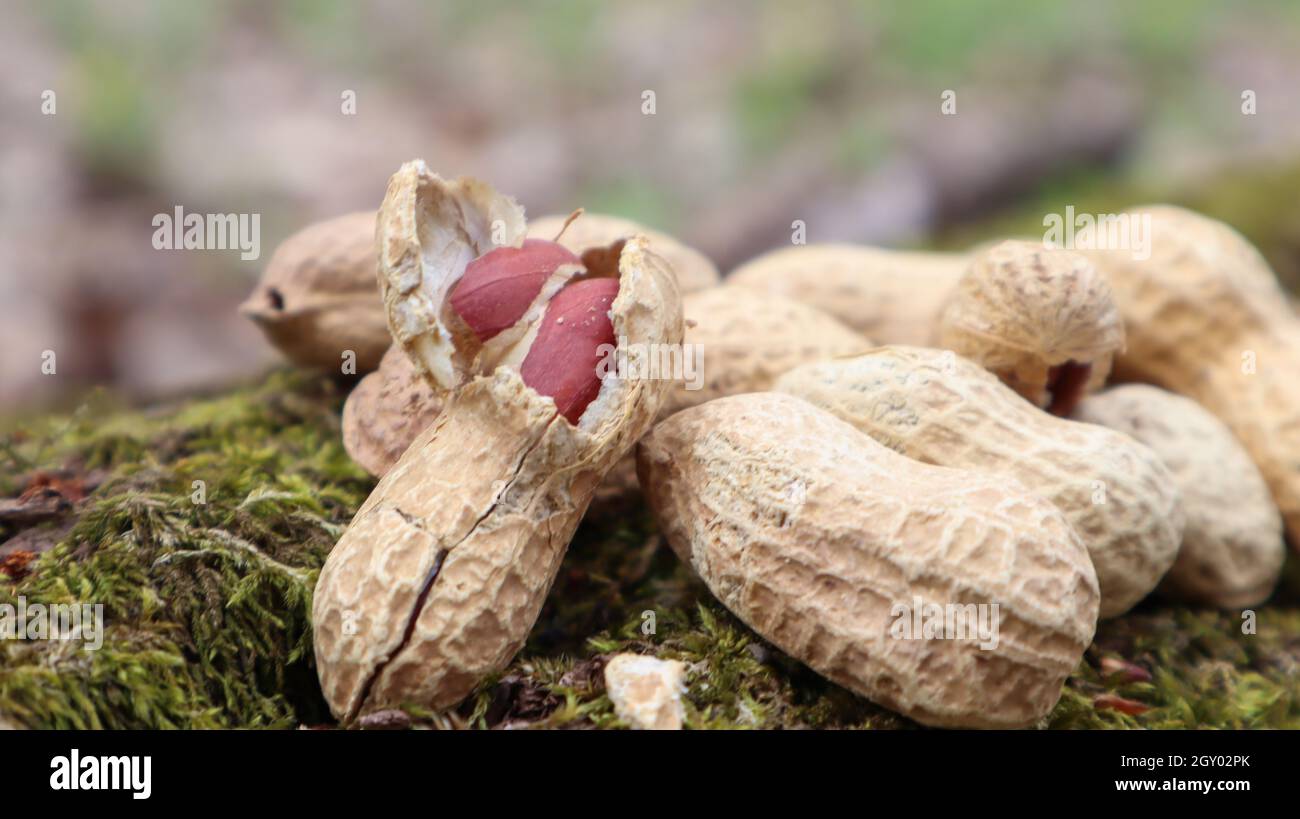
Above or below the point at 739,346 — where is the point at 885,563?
below

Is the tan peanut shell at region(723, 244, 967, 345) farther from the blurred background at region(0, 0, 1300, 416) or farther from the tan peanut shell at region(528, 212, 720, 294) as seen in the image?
the blurred background at region(0, 0, 1300, 416)

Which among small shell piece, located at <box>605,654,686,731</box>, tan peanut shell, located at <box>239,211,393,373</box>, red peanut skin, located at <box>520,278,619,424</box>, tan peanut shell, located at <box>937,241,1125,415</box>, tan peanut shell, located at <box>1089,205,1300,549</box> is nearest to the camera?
small shell piece, located at <box>605,654,686,731</box>

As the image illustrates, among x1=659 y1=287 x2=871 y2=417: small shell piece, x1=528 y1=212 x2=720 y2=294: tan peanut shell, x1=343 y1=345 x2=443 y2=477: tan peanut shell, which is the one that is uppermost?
x1=528 y1=212 x2=720 y2=294: tan peanut shell

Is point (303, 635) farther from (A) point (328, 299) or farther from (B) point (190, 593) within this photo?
(A) point (328, 299)

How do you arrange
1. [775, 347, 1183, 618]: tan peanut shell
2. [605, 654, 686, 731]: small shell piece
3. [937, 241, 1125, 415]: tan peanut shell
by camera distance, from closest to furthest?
1. [605, 654, 686, 731]: small shell piece
2. [775, 347, 1183, 618]: tan peanut shell
3. [937, 241, 1125, 415]: tan peanut shell

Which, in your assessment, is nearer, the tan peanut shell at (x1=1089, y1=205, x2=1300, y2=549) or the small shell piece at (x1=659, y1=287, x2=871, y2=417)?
the small shell piece at (x1=659, y1=287, x2=871, y2=417)

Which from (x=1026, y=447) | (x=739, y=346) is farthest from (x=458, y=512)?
(x=1026, y=447)

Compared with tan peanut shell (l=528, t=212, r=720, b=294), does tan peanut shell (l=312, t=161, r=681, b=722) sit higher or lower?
lower

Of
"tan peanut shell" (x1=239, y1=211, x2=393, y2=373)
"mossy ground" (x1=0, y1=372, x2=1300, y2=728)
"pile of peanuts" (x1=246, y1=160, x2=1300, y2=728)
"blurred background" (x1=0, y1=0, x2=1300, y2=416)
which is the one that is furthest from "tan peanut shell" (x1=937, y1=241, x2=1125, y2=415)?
"blurred background" (x1=0, y1=0, x2=1300, y2=416)
